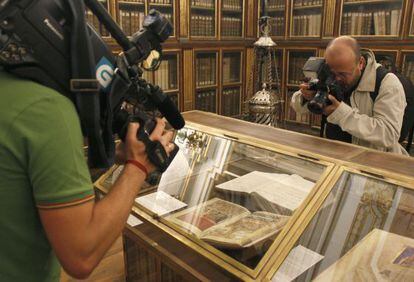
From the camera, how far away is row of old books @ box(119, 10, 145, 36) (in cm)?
389

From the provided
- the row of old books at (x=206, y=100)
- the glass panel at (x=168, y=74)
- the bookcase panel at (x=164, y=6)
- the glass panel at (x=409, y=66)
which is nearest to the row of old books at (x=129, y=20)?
the bookcase panel at (x=164, y=6)

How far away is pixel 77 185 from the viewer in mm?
643

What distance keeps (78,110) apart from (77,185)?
13 centimetres

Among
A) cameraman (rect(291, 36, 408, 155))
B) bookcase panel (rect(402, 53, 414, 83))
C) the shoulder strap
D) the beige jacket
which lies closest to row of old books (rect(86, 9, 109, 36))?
cameraman (rect(291, 36, 408, 155))

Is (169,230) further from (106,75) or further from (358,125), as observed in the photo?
(358,125)

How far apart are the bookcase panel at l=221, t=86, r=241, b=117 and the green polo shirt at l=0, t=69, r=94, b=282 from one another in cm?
457

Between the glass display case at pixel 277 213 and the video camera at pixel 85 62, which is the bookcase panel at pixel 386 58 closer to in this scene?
the glass display case at pixel 277 213

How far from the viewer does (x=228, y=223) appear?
125cm

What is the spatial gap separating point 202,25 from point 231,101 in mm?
1164

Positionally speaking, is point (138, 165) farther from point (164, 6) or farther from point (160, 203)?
point (164, 6)

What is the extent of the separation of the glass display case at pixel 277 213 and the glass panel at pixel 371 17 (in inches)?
123

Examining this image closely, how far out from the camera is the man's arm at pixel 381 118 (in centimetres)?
191

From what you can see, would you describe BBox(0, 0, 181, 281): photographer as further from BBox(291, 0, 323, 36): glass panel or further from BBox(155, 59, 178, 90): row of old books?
BBox(291, 0, 323, 36): glass panel

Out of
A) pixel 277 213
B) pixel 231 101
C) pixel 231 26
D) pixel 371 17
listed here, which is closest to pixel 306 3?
pixel 371 17
